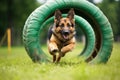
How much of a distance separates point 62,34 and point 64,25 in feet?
0.98

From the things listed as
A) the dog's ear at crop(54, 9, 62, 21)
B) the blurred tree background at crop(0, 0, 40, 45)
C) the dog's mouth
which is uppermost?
the blurred tree background at crop(0, 0, 40, 45)

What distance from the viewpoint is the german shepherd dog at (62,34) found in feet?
30.0

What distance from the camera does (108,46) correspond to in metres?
9.26

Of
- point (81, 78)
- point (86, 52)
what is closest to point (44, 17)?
point (81, 78)

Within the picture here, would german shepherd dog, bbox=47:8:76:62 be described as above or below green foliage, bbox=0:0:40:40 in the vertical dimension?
below

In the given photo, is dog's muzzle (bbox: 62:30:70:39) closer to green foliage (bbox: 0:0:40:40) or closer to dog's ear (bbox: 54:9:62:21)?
dog's ear (bbox: 54:9:62:21)

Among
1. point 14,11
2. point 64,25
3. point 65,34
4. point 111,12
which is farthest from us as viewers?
point 111,12

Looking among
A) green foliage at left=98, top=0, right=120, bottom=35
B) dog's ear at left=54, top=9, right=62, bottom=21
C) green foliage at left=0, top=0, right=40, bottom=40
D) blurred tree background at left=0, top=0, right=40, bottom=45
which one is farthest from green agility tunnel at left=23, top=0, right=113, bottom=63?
green foliage at left=98, top=0, right=120, bottom=35

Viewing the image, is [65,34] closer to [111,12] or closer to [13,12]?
[13,12]

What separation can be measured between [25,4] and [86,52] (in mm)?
38870

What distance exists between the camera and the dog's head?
915 cm

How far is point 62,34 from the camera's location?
30.6ft

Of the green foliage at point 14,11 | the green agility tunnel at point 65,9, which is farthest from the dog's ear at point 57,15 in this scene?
the green foliage at point 14,11

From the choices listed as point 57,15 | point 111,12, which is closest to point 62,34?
point 57,15
